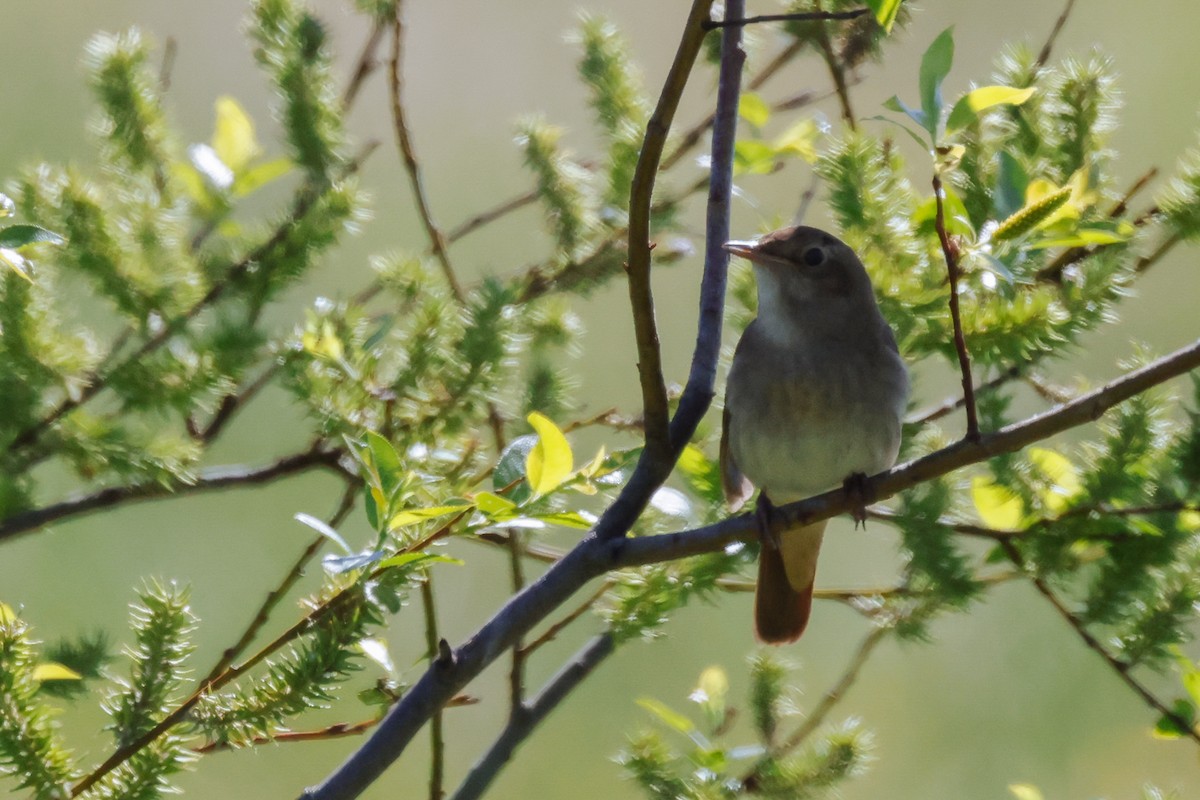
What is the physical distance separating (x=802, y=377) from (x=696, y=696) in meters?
0.72

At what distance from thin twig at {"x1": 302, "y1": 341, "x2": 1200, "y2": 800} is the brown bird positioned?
83cm

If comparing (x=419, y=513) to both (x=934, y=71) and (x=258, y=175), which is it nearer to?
(x=934, y=71)

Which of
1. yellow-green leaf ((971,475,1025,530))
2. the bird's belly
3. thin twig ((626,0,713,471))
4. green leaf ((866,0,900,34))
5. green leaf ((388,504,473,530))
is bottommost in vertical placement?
green leaf ((388,504,473,530))

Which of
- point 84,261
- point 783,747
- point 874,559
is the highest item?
point 874,559

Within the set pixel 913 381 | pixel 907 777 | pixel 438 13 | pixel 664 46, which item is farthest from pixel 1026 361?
pixel 438 13

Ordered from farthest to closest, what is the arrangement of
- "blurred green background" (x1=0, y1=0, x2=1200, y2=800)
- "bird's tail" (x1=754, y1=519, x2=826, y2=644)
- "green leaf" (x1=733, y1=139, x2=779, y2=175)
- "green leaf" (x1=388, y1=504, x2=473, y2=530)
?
"blurred green background" (x1=0, y1=0, x2=1200, y2=800)
"bird's tail" (x1=754, y1=519, x2=826, y2=644)
"green leaf" (x1=733, y1=139, x2=779, y2=175)
"green leaf" (x1=388, y1=504, x2=473, y2=530)

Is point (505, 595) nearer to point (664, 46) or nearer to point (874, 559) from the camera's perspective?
point (874, 559)

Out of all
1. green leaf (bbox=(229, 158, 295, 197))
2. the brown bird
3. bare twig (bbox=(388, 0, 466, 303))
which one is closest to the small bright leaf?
bare twig (bbox=(388, 0, 466, 303))

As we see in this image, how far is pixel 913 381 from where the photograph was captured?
95.7 inches

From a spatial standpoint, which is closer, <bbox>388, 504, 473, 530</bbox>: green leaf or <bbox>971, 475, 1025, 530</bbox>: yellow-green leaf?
<bbox>388, 504, 473, 530</bbox>: green leaf

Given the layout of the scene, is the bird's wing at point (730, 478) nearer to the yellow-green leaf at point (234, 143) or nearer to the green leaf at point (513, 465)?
the green leaf at point (513, 465)

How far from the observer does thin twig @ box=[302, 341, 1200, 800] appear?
4.71 feet

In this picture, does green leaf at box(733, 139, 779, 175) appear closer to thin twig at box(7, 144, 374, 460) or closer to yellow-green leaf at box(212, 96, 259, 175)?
thin twig at box(7, 144, 374, 460)

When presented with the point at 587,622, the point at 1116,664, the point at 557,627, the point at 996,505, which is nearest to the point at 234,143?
the point at 557,627
